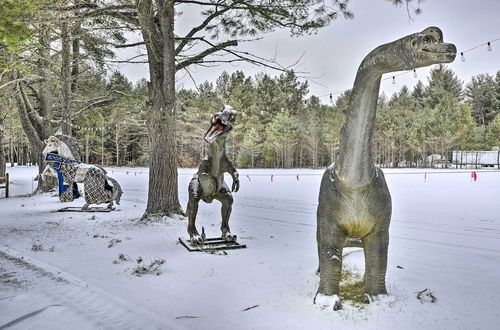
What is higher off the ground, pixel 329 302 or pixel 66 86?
pixel 66 86

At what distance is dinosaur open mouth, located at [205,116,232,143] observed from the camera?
4797 millimetres

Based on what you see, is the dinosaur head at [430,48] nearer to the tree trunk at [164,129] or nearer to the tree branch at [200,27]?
the tree trunk at [164,129]

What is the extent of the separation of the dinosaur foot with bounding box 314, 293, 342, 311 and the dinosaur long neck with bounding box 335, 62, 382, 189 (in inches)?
32.9

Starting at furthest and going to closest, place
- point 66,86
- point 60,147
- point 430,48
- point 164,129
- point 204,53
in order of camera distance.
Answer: point 66,86 → point 60,147 → point 204,53 → point 164,129 → point 430,48

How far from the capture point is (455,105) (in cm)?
3850

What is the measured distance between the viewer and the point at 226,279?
137 inches

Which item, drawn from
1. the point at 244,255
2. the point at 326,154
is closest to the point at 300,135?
the point at 326,154

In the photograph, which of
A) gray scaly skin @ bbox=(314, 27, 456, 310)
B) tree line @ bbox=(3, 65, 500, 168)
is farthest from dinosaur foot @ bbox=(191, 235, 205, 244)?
tree line @ bbox=(3, 65, 500, 168)

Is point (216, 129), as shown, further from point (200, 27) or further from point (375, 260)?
point (200, 27)

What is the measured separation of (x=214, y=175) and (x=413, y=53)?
3.33 meters

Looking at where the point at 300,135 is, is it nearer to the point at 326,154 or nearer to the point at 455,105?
the point at 326,154

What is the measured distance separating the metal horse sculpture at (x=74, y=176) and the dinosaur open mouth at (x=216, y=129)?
4302 millimetres

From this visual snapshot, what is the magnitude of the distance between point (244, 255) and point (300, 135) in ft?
121

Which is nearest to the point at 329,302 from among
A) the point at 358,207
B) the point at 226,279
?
the point at 358,207
